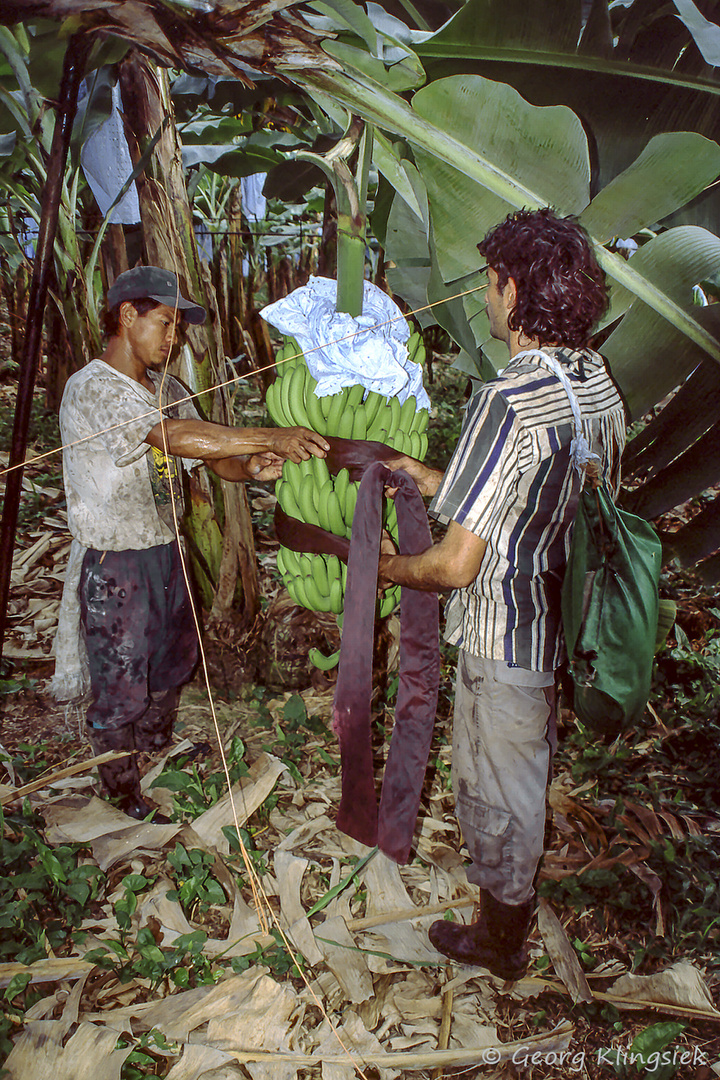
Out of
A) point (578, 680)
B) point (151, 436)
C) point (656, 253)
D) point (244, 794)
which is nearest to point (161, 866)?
point (244, 794)

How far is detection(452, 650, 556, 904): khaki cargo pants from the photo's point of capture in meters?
1.31

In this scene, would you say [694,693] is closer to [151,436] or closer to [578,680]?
[578,680]

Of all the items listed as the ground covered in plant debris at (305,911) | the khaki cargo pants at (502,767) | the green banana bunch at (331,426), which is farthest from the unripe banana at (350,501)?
the ground covered in plant debris at (305,911)

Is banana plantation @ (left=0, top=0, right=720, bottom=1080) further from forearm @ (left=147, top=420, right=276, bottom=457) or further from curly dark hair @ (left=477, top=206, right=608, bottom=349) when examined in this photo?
curly dark hair @ (left=477, top=206, right=608, bottom=349)

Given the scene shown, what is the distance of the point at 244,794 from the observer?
203 centimetres

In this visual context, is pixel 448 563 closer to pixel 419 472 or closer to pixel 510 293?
pixel 419 472

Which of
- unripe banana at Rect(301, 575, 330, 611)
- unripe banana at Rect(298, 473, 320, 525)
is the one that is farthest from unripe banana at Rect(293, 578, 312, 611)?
unripe banana at Rect(298, 473, 320, 525)

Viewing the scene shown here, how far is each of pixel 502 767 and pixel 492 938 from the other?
1.56 feet

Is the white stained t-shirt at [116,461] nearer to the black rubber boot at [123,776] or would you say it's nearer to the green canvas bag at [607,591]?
the black rubber boot at [123,776]

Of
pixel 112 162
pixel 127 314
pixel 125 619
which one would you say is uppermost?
pixel 112 162

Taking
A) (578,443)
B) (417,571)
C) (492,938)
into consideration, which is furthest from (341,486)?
(492,938)

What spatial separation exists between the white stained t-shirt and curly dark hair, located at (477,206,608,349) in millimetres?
819

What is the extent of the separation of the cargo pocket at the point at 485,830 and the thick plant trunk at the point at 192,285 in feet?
3.75

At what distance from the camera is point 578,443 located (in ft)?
3.75
